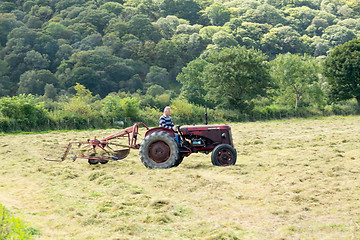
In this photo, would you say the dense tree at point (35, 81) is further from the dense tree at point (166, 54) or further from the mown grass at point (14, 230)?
the mown grass at point (14, 230)

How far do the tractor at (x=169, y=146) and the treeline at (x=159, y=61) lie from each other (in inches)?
652

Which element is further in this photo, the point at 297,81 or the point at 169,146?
the point at 297,81

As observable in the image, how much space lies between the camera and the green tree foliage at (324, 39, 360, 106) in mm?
41906

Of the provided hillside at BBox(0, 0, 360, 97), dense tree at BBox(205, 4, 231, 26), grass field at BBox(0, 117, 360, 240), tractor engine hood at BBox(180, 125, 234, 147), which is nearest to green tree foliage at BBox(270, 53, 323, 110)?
hillside at BBox(0, 0, 360, 97)

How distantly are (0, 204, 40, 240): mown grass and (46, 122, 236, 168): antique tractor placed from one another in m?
5.41

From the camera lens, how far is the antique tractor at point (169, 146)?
10727 mm

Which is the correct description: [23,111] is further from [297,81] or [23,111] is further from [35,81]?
[35,81]

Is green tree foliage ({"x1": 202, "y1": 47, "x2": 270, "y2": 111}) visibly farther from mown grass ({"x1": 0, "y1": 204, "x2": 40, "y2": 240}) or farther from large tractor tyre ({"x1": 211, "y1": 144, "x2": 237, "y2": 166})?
mown grass ({"x1": 0, "y1": 204, "x2": 40, "y2": 240})

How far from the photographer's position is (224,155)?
1130 centimetres

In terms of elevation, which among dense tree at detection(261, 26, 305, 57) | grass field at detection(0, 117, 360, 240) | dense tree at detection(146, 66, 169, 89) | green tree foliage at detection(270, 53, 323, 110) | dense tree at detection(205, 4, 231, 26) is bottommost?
grass field at detection(0, 117, 360, 240)

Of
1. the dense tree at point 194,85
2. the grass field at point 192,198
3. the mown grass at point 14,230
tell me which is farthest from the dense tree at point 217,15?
the mown grass at point 14,230

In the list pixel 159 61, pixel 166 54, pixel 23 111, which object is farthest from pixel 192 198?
pixel 159 61

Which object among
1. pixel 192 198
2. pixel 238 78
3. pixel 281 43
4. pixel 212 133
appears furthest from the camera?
pixel 281 43

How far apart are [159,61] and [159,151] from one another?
218 feet
